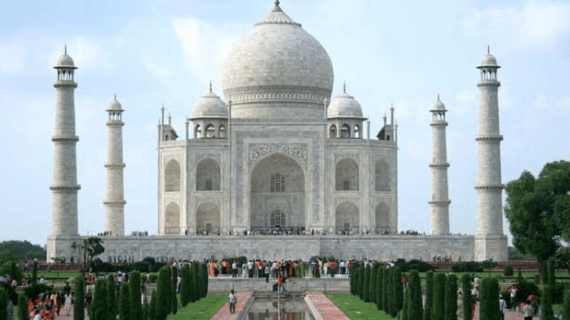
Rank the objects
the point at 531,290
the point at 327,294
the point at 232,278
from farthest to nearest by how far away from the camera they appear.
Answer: the point at 232,278, the point at 327,294, the point at 531,290

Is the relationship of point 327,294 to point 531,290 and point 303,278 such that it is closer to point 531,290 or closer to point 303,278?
point 303,278

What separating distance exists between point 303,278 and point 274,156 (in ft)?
41.5

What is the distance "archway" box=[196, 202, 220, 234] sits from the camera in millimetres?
45719

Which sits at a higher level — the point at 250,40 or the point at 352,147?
the point at 250,40

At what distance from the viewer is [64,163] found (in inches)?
1645

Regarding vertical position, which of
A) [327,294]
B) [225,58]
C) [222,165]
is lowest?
[327,294]

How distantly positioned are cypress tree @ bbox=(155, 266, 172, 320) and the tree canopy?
1410 cm

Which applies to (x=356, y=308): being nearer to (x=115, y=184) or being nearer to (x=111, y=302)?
(x=111, y=302)

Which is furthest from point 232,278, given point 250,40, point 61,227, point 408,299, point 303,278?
point 250,40

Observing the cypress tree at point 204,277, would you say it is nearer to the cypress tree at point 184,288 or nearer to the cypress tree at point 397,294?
the cypress tree at point 184,288

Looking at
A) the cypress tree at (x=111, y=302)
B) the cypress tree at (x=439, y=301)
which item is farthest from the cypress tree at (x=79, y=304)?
the cypress tree at (x=439, y=301)

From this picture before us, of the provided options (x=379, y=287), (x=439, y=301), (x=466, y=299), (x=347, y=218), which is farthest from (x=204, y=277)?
(x=347, y=218)

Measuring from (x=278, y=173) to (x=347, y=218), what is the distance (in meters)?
3.25

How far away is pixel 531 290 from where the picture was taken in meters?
25.3
